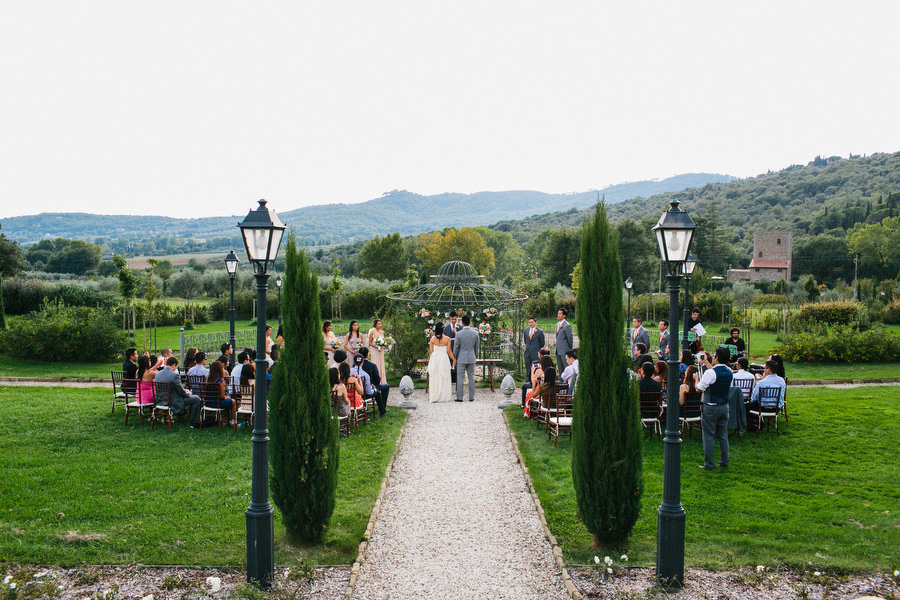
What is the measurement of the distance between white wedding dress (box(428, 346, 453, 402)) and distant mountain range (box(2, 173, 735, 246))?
6404cm

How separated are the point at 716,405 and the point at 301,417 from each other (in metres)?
5.35

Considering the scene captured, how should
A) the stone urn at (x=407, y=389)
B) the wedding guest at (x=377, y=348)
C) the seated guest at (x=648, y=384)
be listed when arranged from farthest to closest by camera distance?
the wedding guest at (x=377, y=348), the stone urn at (x=407, y=389), the seated guest at (x=648, y=384)

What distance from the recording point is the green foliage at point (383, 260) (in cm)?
4678

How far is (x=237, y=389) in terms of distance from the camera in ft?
32.3

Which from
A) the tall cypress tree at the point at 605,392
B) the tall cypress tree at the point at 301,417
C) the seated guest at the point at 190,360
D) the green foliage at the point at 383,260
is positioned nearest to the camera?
the tall cypress tree at the point at 605,392

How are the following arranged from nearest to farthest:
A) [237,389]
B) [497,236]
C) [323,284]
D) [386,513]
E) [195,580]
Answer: [195,580] → [386,513] → [237,389] → [323,284] → [497,236]

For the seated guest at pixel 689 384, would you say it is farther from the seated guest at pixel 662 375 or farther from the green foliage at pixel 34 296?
the green foliage at pixel 34 296

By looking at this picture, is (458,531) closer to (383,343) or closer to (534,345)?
(534,345)

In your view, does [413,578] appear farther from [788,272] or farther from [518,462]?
[788,272]

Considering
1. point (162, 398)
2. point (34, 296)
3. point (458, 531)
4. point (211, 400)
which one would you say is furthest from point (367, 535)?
point (34, 296)

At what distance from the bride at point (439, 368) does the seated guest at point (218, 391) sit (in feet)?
13.3

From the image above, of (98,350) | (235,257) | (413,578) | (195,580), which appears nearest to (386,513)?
(413,578)

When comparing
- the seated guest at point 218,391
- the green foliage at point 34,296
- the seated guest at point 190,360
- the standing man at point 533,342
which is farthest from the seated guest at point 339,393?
the green foliage at point 34,296

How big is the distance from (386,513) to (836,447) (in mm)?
6892
